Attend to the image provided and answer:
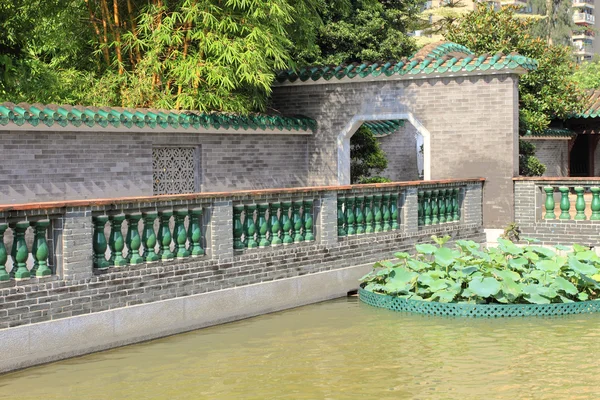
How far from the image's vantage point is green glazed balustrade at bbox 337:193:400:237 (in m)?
13.6

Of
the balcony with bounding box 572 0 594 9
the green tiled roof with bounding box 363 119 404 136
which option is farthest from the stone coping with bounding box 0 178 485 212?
the balcony with bounding box 572 0 594 9

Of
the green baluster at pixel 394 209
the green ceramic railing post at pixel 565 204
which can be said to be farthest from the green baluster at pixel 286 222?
the green ceramic railing post at pixel 565 204

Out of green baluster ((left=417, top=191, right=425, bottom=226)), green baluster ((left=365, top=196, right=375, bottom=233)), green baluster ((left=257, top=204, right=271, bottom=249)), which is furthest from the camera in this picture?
green baluster ((left=417, top=191, right=425, bottom=226))

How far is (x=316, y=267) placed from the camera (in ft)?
42.6

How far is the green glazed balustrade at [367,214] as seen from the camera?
13.6 m

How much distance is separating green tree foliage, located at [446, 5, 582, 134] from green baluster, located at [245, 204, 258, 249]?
1274 cm

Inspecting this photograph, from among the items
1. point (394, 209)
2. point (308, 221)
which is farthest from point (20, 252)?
point (394, 209)

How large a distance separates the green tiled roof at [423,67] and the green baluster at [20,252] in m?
9.46

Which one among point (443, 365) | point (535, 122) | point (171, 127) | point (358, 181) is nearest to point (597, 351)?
point (443, 365)

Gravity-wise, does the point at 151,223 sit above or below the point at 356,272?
above

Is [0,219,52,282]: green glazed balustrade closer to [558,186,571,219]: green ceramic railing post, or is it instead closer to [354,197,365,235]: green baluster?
[354,197,365,235]: green baluster

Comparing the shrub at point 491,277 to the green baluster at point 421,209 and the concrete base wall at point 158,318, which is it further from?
the green baluster at point 421,209

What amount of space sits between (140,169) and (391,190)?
13.4 feet

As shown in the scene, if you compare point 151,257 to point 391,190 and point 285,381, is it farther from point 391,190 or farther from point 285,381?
point 391,190
